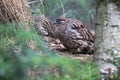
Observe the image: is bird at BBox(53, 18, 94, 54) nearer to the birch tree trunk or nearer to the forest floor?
the forest floor

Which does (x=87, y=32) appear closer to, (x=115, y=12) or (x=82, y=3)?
(x=115, y=12)

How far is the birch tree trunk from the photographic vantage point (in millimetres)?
3469

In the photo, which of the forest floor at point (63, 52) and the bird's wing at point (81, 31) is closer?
the forest floor at point (63, 52)

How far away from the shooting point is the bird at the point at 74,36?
15.9ft

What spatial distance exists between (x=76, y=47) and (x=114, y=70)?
1474 mm

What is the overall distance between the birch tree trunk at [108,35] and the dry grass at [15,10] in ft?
3.20

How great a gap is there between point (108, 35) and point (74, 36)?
1344 millimetres

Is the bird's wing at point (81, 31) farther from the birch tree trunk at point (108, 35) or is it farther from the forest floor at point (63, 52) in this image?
the birch tree trunk at point (108, 35)

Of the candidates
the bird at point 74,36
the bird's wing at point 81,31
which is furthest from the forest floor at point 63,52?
the bird's wing at point 81,31

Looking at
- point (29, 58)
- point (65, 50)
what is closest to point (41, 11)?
point (65, 50)

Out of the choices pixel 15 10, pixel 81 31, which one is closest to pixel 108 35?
pixel 15 10

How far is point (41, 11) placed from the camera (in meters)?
4.09

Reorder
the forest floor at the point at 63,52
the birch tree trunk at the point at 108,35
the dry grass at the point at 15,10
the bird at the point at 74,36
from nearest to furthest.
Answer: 1. the birch tree trunk at the point at 108,35
2. the dry grass at the point at 15,10
3. the forest floor at the point at 63,52
4. the bird at the point at 74,36

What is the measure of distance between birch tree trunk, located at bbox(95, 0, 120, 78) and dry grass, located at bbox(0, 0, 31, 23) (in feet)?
3.20
